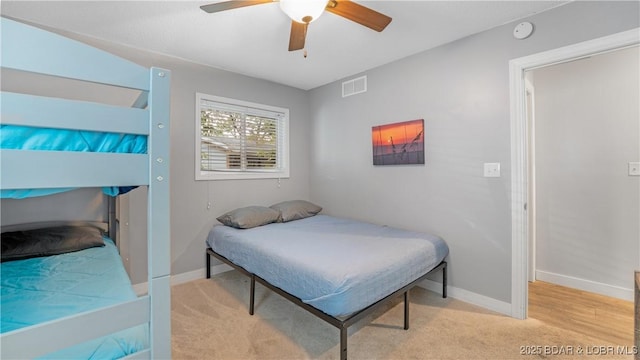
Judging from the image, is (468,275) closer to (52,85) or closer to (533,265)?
(533,265)

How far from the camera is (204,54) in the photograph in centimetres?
276

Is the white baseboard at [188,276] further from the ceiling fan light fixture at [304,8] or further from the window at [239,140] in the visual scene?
the ceiling fan light fixture at [304,8]

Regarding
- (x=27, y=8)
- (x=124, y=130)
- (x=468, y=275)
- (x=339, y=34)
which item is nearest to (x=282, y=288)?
(x=124, y=130)

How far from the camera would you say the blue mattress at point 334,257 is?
5.34 ft

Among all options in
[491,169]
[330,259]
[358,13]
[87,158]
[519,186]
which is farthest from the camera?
[491,169]

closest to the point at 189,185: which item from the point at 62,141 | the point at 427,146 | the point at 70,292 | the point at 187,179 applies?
the point at 187,179

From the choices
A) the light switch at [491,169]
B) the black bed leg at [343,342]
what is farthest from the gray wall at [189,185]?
the light switch at [491,169]

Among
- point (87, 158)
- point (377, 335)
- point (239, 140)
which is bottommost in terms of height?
point (377, 335)

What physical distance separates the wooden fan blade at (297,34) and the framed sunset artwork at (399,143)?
1.39m

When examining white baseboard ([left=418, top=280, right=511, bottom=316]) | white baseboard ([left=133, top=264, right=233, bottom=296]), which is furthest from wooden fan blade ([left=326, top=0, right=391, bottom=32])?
white baseboard ([left=133, top=264, right=233, bottom=296])

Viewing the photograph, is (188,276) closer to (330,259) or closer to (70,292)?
(70,292)

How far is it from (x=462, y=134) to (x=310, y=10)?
1.74 m

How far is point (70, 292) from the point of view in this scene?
136cm

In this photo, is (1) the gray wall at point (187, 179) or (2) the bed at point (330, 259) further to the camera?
(1) the gray wall at point (187, 179)
